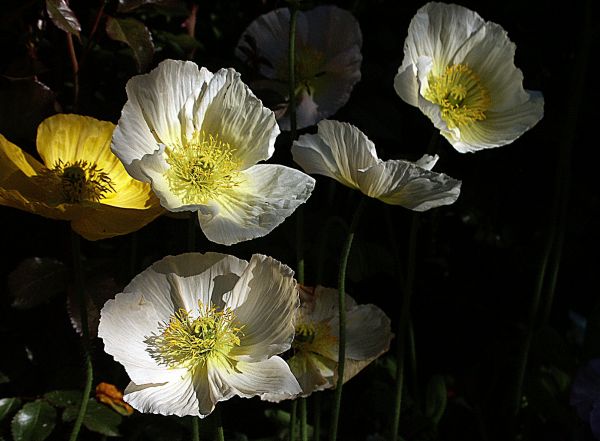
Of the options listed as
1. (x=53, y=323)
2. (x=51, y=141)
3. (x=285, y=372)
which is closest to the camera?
(x=285, y=372)

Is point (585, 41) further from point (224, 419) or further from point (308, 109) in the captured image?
point (224, 419)

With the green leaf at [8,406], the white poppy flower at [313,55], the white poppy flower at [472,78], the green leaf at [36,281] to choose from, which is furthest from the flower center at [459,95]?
the green leaf at [8,406]

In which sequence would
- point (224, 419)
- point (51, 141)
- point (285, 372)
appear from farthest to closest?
point (224, 419) → point (51, 141) → point (285, 372)

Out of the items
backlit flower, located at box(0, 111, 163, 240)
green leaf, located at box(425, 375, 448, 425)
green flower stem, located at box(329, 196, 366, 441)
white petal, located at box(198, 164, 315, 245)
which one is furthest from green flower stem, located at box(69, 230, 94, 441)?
green leaf, located at box(425, 375, 448, 425)

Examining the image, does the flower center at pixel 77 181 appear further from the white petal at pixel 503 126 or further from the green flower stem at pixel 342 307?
the white petal at pixel 503 126

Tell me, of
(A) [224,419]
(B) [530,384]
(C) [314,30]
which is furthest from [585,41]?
(A) [224,419]

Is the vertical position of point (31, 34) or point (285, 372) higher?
point (31, 34)
